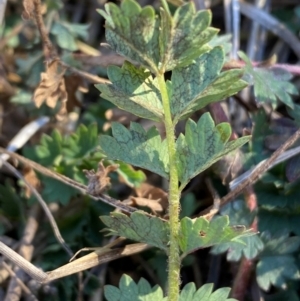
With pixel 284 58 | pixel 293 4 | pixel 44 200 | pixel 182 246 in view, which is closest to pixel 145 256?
pixel 44 200

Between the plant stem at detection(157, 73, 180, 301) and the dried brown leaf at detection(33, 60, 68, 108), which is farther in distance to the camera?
the dried brown leaf at detection(33, 60, 68, 108)

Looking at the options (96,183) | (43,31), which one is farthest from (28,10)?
(96,183)

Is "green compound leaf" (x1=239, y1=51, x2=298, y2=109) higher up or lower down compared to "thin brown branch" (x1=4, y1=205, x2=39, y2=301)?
higher up

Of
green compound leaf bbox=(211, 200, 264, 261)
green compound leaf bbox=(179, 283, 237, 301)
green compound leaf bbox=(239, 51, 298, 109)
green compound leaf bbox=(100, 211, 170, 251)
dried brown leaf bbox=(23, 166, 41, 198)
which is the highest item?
green compound leaf bbox=(239, 51, 298, 109)

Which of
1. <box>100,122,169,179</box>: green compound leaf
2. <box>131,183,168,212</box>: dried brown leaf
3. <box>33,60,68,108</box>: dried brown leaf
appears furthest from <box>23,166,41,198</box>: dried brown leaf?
<box>100,122,169,179</box>: green compound leaf

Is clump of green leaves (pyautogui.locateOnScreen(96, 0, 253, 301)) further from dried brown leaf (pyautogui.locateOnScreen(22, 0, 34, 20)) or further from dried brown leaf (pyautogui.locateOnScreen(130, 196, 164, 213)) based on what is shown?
dried brown leaf (pyautogui.locateOnScreen(22, 0, 34, 20))

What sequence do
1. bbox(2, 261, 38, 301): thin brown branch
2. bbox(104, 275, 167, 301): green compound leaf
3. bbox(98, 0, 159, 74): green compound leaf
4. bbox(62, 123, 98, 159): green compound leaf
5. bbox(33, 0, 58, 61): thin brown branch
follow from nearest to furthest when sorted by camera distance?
bbox(98, 0, 159, 74): green compound leaf < bbox(104, 275, 167, 301): green compound leaf < bbox(2, 261, 38, 301): thin brown branch < bbox(33, 0, 58, 61): thin brown branch < bbox(62, 123, 98, 159): green compound leaf

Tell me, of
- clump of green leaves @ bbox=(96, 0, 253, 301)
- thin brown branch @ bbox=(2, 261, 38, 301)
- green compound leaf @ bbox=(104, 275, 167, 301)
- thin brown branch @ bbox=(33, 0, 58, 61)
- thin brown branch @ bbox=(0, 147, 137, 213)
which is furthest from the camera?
thin brown branch @ bbox=(33, 0, 58, 61)

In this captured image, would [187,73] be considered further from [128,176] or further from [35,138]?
[35,138]
